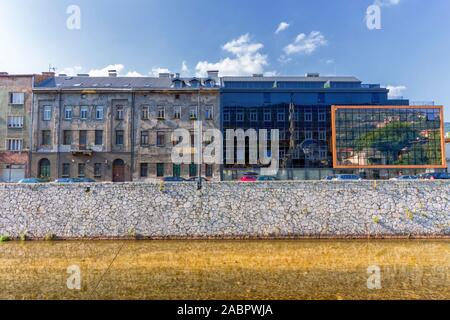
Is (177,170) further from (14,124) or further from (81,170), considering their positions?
(14,124)

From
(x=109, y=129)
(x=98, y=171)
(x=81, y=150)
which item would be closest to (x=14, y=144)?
(x=81, y=150)

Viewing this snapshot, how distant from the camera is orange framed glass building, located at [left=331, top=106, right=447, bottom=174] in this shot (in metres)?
39.0

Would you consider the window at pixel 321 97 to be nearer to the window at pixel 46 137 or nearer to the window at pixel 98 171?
the window at pixel 98 171

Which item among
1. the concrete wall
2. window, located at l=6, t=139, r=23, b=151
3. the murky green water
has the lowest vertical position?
the murky green water

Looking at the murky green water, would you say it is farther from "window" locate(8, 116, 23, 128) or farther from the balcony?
"window" locate(8, 116, 23, 128)

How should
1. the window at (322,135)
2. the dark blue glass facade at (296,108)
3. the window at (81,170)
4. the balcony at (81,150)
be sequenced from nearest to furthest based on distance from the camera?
the balcony at (81,150) < the window at (81,170) < the dark blue glass facade at (296,108) < the window at (322,135)

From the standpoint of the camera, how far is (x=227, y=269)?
11.5m

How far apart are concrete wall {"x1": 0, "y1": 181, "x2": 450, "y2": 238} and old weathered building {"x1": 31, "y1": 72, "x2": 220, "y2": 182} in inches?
624

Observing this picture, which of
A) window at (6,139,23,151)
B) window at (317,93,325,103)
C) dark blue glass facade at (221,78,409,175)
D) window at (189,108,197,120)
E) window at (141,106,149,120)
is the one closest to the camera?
window at (6,139,23,151)

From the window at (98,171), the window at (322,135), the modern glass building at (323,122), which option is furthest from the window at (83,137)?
the window at (322,135)

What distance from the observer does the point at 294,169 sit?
3828 cm

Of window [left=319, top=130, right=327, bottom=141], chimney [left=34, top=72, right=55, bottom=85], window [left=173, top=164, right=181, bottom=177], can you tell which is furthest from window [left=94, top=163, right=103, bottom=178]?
window [left=319, top=130, right=327, bottom=141]

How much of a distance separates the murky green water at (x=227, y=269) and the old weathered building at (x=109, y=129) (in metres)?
18.1

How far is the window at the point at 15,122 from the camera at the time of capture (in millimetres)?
33188
